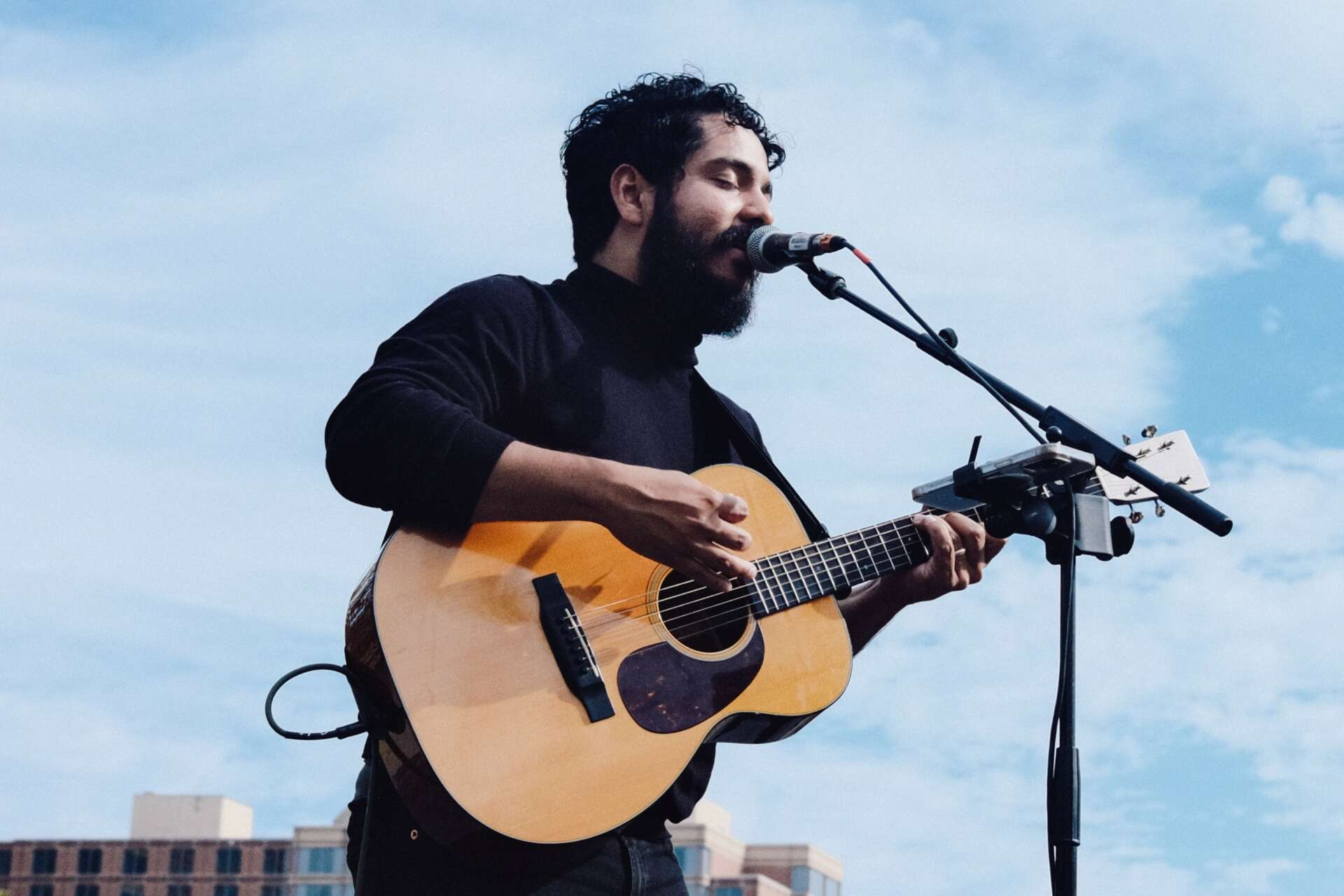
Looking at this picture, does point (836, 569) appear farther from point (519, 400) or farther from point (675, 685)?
point (519, 400)

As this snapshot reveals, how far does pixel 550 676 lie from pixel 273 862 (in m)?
70.4

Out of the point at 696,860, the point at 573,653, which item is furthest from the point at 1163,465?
the point at 696,860

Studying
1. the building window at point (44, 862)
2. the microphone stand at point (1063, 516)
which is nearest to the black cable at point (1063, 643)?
the microphone stand at point (1063, 516)

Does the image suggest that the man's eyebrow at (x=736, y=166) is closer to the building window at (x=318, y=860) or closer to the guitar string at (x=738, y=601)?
the guitar string at (x=738, y=601)

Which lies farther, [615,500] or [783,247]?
[783,247]

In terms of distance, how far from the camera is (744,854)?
77.7m

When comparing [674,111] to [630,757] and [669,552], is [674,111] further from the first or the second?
[630,757]

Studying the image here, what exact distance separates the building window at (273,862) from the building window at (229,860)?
2.92 feet

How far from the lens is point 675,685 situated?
13.1 feet

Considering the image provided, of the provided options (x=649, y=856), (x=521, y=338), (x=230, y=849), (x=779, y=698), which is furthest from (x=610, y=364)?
(x=230, y=849)

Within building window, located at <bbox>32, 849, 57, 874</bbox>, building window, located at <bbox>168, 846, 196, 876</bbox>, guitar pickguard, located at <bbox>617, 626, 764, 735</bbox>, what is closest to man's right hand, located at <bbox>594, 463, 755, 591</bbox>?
guitar pickguard, located at <bbox>617, 626, 764, 735</bbox>

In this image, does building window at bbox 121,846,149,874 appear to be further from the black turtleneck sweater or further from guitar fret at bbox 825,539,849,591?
guitar fret at bbox 825,539,849,591

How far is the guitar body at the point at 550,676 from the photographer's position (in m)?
3.67

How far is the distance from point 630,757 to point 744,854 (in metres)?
76.1
